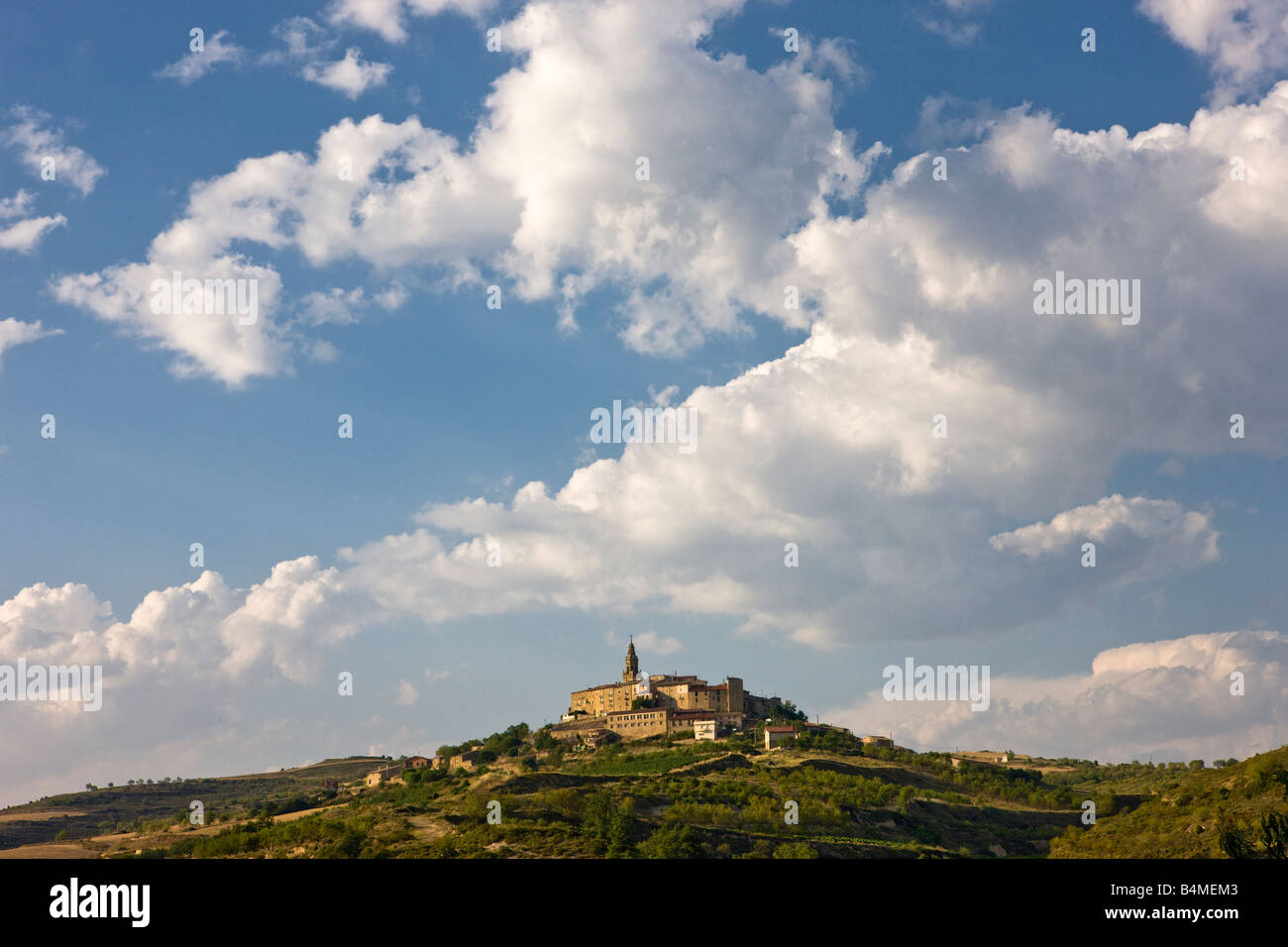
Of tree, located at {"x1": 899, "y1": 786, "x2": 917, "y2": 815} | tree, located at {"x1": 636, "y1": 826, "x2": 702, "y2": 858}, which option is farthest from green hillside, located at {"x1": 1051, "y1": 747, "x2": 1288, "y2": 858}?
tree, located at {"x1": 636, "y1": 826, "x2": 702, "y2": 858}

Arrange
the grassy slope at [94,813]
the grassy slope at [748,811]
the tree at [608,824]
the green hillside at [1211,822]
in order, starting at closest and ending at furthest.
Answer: the green hillside at [1211,822]
the grassy slope at [748,811]
the tree at [608,824]
the grassy slope at [94,813]

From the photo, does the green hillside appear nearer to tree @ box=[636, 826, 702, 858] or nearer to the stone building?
tree @ box=[636, 826, 702, 858]

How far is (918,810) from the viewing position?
13362 centimetres

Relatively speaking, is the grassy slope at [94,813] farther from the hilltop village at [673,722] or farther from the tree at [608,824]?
the tree at [608,824]

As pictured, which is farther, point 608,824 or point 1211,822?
point 608,824

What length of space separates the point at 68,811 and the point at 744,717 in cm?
12248

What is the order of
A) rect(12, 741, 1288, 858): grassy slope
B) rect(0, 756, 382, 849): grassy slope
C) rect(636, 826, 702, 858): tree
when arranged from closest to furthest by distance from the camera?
rect(12, 741, 1288, 858): grassy slope, rect(636, 826, 702, 858): tree, rect(0, 756, 382, 849): grassy slope

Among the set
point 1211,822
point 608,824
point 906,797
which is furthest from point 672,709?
point 1211,822

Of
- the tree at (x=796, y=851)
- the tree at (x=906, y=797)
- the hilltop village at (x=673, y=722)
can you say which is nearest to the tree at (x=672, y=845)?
the tree at (x=796, y=851)

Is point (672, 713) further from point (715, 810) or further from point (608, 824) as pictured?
point (608, 824)

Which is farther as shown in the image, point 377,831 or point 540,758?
point 540,758
